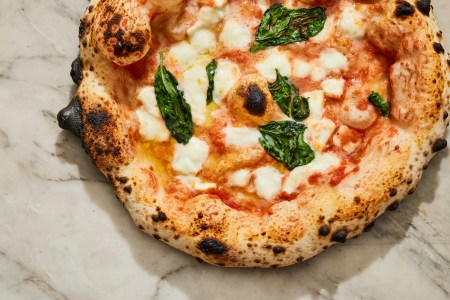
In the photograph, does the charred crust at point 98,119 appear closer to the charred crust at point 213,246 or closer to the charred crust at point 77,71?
the charred crust at point 77,71

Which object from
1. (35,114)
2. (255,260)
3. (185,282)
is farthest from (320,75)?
(35,114)

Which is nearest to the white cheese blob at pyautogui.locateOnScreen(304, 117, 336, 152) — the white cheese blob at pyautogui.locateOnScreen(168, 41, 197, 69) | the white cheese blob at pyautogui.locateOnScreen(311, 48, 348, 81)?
the white cheese blob at pyautogui.locateOnScreen(311, 48, 348, 81)

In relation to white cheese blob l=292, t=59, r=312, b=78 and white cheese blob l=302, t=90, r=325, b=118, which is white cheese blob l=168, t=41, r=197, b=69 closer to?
white cheese blob l=292, t=59, r=312, b=78

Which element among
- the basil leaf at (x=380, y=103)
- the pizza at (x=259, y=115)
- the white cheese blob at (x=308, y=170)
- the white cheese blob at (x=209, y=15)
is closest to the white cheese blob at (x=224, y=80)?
the pizza at (x=259, y=115)

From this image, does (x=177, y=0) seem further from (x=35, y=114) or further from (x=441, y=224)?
(x=441, y=224)

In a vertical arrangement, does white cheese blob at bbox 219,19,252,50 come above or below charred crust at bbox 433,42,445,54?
below

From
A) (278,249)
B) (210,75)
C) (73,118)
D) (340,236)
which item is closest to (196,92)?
(210,75)

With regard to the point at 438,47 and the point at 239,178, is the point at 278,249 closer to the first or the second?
the point at 239,178
